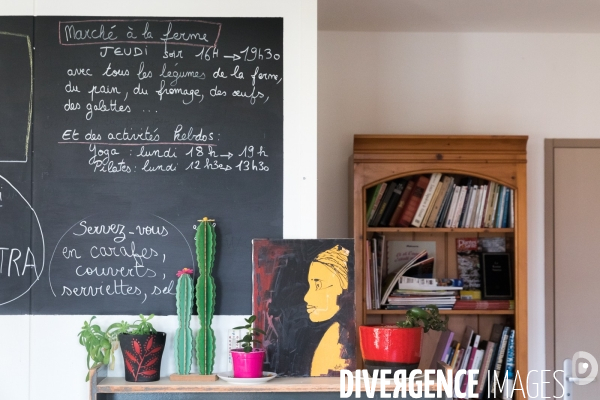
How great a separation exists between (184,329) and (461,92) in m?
2.01

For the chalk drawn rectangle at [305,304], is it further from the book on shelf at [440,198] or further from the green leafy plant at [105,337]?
the book on shelf at [440,198]

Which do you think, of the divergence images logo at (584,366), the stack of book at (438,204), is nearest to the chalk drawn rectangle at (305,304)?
the stack of book at (438,204)

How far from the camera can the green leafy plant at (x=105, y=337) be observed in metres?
2.27

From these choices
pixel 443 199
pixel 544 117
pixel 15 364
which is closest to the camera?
pixel 15 364

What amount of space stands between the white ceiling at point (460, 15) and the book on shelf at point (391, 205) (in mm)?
819

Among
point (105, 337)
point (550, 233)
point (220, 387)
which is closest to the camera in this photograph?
point (220, 387)

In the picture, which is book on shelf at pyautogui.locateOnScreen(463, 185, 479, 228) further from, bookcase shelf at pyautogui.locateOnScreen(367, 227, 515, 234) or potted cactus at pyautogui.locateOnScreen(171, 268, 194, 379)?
potted cactus at pyautogui.locateOnScreen(171, 268, 194, 379)

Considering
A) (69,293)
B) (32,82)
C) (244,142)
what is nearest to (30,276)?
(69,293)

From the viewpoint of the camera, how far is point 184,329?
2303 millimetres

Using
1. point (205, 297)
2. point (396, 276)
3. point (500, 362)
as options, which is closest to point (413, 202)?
point (396, 276)

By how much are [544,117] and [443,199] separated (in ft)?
2.45

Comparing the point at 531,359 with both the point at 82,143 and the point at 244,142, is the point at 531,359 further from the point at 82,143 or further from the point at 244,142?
the point at 82,143

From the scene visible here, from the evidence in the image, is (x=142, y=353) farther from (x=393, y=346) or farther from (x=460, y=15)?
(x=460, y=15)

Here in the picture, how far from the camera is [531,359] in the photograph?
3.50m
